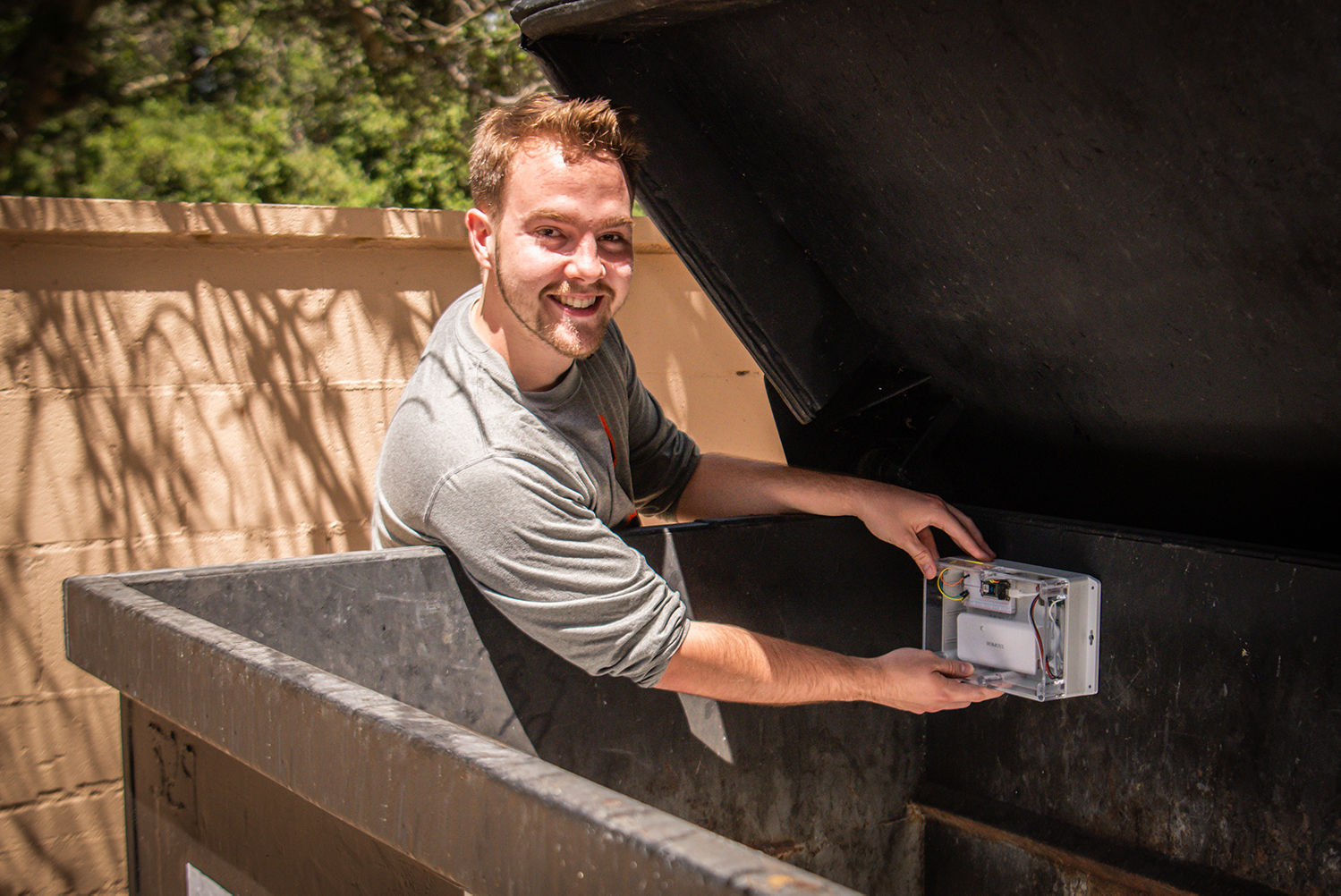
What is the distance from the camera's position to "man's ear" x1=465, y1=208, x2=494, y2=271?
6.19 feet

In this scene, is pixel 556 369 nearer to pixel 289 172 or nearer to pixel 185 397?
pixel 185 397

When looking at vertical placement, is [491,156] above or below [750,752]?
above

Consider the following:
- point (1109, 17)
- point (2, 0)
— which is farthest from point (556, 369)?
point (2, 0)

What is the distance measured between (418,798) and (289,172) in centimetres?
780

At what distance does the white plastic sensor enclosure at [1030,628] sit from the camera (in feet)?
6.54

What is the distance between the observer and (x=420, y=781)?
→ 91 centimetres

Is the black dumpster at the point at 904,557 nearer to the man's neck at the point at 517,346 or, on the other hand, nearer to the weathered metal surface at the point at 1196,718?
the weathered metal surface at the point at 1196,718

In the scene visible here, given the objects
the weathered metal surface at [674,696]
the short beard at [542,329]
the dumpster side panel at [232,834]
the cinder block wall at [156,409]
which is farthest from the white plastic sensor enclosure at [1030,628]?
the cinder block wall at [156,409]

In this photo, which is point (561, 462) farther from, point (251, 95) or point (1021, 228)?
point (251, 95)

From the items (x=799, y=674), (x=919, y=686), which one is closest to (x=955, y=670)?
(x=919, y=686)

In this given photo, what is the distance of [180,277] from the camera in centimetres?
274

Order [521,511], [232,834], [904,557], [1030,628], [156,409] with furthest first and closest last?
1. [156,409]
2. [904,557]
3. [1030,628]
4. [521,511]
5. [232,834]

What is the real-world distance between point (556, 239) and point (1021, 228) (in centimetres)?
74

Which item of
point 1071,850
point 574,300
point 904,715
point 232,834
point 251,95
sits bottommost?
point 1071,850
